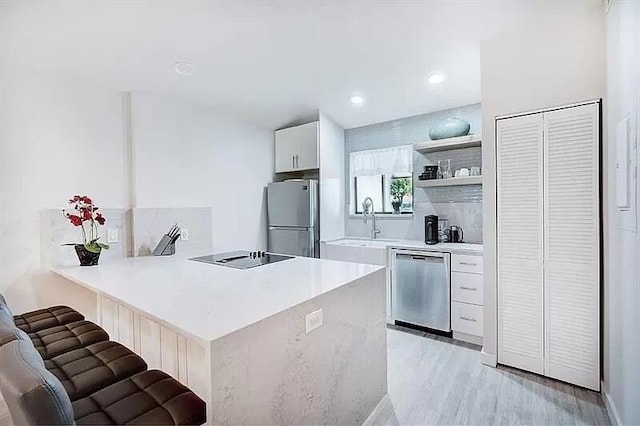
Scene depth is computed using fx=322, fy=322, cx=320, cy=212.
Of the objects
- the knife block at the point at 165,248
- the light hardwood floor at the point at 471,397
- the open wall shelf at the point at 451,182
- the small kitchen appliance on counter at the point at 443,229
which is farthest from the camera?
the small kitchen appliance on counter at the point at 443,229

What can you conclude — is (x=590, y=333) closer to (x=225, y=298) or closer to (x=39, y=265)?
(x=225, y=298)

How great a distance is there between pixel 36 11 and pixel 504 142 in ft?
10.5

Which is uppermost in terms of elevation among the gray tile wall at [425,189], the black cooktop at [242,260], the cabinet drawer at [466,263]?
the gray tile wall at [425,189]

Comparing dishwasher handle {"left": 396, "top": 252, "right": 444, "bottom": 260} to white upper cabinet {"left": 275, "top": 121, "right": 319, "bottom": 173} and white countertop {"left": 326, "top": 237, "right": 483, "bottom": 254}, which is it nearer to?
white countertop {"left": 326, "top": 237, "right": 483, "bottom": 254}

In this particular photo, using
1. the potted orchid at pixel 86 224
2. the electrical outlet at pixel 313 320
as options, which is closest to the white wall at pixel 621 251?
the electrical outlet at pixel 313 320

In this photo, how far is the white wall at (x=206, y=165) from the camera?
9.75ft

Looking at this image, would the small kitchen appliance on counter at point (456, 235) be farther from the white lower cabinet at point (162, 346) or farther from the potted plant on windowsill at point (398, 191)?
the white lower cabinet at point (162, 346)

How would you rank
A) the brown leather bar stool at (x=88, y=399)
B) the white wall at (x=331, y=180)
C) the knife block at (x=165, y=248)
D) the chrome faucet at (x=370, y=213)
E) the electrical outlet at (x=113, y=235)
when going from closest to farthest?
the brown leather bar stool at (x=88, y=399) < the electrical outlet at (x=113, y=235) < the knife block at (x=165, y=248) < the white wall at (x=331, y=180) < the chrome faucet at (x=370, y=213)

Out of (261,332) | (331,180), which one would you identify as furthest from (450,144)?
(261,332)

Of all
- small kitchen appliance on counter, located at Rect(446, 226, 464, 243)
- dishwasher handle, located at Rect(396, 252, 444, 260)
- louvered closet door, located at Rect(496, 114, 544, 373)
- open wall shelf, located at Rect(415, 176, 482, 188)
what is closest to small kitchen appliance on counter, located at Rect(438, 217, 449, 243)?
small kitchen appliance on counter, located at Rect(446, 226, 464, 243)

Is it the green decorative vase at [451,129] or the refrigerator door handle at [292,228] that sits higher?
the green decorative vase at [451,129]

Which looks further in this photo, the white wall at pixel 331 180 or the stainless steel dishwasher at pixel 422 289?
the white wall at pixel 331 180

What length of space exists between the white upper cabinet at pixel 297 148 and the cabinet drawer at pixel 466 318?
216 cm

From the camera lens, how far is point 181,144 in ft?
10.6
